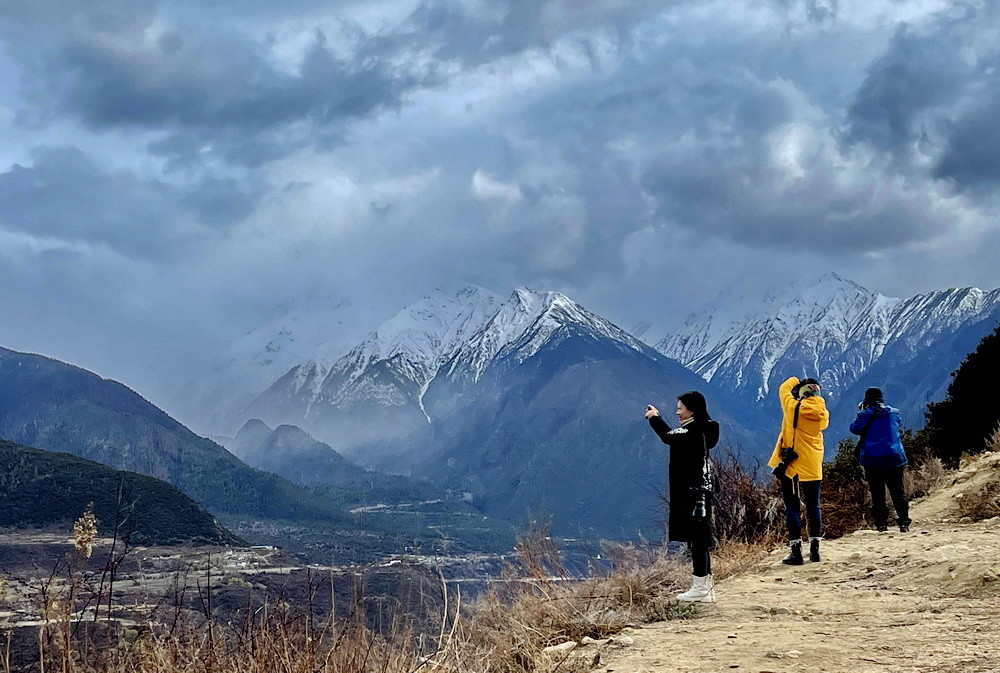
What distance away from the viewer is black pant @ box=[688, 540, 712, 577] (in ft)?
26.9

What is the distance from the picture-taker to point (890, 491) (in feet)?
40.8

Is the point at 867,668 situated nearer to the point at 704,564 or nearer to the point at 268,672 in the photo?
the point at 704,564

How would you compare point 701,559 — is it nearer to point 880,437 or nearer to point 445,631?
point 445,631

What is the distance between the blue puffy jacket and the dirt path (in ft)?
5.07

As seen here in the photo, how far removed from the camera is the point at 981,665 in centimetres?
527

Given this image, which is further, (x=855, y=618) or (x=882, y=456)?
(x=882, y=456)

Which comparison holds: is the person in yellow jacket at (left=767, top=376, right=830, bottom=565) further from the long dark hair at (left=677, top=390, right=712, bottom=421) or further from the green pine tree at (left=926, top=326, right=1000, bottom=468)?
the green pine tree at (left=926, top=326, right=1000, bottom=468)

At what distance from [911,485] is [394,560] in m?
13.5

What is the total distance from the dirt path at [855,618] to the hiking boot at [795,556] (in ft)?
0.37

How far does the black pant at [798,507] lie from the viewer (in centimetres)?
1055

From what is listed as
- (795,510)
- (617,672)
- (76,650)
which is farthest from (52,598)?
(795,510)

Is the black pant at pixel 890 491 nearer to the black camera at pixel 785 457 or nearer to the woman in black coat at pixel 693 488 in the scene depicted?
the black camera at pixel 785 457

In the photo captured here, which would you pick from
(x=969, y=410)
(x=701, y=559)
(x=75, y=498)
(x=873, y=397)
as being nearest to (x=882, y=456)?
(x=873, y=397)

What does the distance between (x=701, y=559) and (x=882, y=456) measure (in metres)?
5.50
